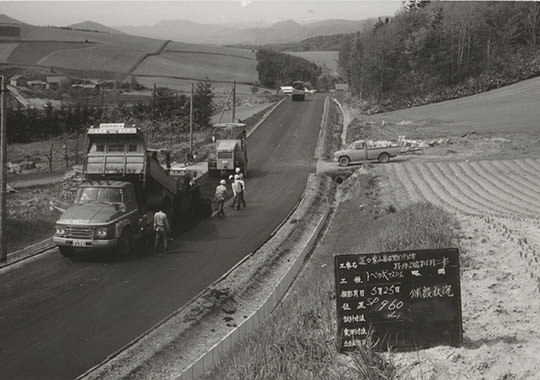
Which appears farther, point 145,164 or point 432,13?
point 432,13

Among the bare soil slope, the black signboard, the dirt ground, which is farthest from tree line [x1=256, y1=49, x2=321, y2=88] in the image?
the black signboard

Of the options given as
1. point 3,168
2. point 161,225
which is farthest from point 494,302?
point 3,168

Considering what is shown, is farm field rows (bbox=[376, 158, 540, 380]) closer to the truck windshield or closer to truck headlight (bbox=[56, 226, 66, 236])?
the truck windshield

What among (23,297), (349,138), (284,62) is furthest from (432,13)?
(23,297)

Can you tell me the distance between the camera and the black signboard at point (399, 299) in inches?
320

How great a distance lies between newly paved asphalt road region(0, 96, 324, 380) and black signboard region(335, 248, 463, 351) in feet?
18.7

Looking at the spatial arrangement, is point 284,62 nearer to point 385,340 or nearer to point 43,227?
point 43,227

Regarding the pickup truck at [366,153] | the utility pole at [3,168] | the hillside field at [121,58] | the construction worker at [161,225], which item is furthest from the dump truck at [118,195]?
the hillside field at [121,58]

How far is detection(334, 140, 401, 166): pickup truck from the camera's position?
36.3 m

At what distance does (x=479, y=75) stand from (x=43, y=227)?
63765 mm

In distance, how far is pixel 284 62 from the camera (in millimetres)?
134250

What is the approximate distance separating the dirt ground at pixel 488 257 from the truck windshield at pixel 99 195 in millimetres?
8738

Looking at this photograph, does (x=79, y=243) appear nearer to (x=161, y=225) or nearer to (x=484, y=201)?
(x=161, y=225)

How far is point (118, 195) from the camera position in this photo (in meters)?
18.8
